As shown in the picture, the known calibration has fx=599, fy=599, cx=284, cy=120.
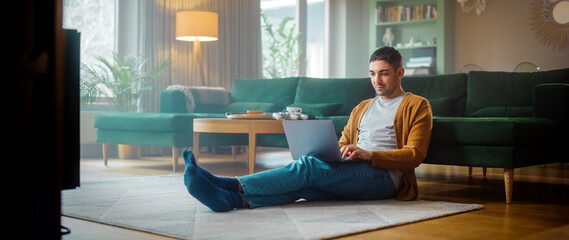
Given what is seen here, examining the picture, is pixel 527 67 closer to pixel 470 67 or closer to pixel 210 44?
pixel 470 67

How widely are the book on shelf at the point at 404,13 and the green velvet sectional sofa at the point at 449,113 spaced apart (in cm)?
266

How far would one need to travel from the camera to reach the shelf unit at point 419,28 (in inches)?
272

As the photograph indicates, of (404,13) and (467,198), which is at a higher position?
(404,13)

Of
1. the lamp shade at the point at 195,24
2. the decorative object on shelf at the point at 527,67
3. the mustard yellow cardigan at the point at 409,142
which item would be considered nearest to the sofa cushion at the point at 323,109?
the lamp shade at the point at 195,24

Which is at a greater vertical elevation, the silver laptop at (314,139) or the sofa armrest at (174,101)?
the sofa armrest at (174,101)

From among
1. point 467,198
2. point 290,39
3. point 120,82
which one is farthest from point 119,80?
point 467,198

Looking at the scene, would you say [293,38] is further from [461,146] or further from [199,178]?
[199,178]

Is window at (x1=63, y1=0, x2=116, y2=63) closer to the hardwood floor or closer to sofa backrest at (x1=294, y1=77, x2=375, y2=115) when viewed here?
the hardwood floor

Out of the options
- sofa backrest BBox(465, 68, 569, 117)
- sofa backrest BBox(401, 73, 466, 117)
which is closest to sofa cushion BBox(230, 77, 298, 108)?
sofa backrest BBox(401, 73, 466, 117)

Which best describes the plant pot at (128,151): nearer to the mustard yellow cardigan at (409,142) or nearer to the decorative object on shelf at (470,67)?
the mustard yellow cardigan at (409,142)

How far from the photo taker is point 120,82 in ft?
17.6

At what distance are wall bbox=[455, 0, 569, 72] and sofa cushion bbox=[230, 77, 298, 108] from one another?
2.81 meters

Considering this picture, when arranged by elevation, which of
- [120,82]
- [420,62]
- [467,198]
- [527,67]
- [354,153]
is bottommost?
[467,198]

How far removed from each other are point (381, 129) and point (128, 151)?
328 centimetres
